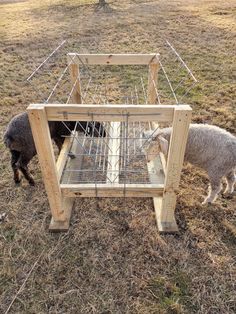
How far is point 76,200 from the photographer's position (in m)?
3.99

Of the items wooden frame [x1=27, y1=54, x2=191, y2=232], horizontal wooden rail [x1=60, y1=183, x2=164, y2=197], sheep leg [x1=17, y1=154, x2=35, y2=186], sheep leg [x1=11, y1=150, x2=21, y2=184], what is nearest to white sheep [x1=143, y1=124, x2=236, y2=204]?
wooden frame [x1=27, y1=54, x2=191, y2=232]

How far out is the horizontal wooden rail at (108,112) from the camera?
2.58 meters

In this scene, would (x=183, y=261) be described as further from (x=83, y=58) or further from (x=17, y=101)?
(x=17, y=101)

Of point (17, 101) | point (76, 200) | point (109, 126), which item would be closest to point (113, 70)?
point (17, 101)

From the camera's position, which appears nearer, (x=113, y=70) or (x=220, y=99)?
(x=220, y=99)

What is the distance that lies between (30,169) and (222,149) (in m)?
2.87

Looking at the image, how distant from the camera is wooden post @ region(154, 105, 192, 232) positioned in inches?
103

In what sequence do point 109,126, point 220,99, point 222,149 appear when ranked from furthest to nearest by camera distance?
point 220,99, point 109,126, point 222,149

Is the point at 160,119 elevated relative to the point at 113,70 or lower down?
elevated

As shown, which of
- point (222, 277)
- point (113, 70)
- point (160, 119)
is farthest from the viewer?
point (113, 70)

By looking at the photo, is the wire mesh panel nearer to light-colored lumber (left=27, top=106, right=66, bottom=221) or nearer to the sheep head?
the sheep head

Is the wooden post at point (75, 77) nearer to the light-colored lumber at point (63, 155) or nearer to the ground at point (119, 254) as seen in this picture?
the light-colored lumber at point (63, 155)

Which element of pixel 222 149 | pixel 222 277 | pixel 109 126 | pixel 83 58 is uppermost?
pixel 83 58

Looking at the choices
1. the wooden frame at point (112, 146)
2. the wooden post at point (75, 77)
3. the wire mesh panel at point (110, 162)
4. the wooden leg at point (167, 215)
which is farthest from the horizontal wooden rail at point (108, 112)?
the wooden post at point (75, 77)
